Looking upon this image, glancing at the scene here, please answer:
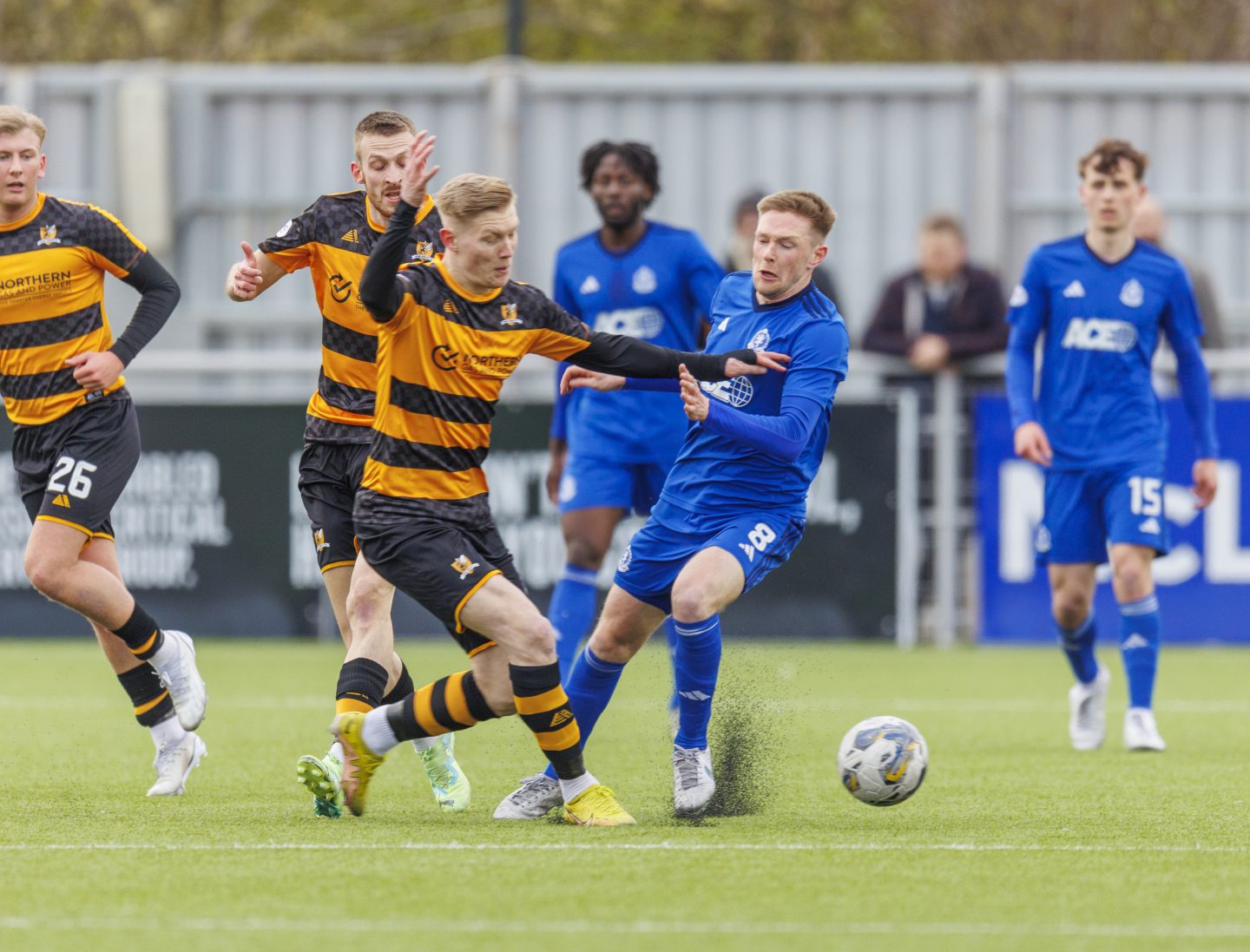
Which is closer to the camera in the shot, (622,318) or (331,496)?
(331,496)

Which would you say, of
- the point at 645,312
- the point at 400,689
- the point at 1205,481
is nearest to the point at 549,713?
the point at 400,689

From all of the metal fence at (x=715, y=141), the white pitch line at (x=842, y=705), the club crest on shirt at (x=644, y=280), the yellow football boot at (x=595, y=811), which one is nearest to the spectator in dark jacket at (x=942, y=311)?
the white pitch line at (x=842, y=705)

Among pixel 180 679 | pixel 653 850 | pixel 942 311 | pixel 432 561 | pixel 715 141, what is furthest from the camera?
pixel 715 141

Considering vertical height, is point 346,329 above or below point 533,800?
above

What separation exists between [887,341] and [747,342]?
680 cm

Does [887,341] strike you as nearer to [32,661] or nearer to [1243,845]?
[32,661]

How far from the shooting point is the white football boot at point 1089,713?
8414 mm

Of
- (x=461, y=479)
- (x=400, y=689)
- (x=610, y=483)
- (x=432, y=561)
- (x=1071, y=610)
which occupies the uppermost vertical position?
(x=461, y=479)

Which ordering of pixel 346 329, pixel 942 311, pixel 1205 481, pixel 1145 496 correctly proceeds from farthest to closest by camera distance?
pixel 942 311 < pixel 1205 481 < pixel 1145 496 < pixel 346 329

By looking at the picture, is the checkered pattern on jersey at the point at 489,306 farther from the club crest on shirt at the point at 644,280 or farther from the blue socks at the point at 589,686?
the club crest on shirt at the point at 644,280

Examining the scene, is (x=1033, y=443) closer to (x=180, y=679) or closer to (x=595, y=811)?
(x=595, y=811)

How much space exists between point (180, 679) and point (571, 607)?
216cm

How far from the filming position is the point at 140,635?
6887 millimetres

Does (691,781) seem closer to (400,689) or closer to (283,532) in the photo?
(400,689)
